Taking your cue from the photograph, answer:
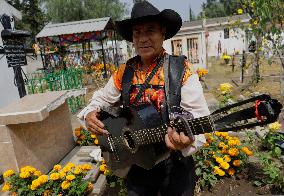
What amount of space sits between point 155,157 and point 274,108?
0.96m

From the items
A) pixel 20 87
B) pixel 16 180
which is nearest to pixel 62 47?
pixel 20 87

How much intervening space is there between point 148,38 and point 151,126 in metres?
0.66

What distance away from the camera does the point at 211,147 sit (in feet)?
12.5

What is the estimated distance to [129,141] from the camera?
2.31 meters

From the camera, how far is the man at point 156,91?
2027 mm

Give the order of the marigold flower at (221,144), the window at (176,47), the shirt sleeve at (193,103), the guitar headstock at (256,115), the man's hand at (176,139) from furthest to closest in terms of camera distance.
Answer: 1. the window at (176,47)
2. the marigold flower at (221,144)
3. the shirt sleeve at (193,103)
4. the man's hand at (176,139)
5. the guitar headstock at (256,115)

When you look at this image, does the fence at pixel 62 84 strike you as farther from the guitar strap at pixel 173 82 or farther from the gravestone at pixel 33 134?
the guitar strap at pixel 173 82

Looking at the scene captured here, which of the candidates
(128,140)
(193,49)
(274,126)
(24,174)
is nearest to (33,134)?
(24,174)

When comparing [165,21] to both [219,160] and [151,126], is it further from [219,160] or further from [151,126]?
[219,160]

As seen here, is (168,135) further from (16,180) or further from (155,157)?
(16,180)

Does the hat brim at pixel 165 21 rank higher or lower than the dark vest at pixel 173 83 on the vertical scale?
higher

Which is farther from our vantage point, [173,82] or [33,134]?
[33,134]

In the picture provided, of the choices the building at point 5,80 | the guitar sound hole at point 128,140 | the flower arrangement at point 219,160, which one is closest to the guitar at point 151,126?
the guitar sound hole at point 128,140

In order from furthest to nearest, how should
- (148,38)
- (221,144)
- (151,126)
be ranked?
(221,144), (148,38), (151,126)
